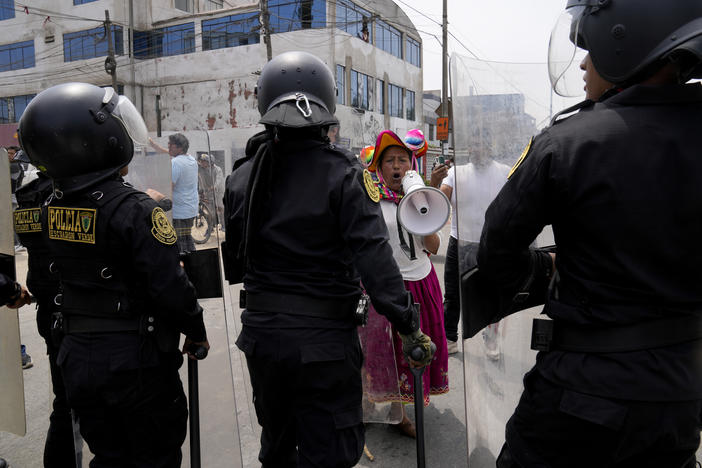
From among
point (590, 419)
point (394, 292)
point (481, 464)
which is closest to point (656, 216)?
point (590, 419)

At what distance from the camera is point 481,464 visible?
183cm

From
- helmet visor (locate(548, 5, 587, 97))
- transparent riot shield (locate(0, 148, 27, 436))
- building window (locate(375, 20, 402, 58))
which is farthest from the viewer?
building window (locate(375, 20, 402, 58))

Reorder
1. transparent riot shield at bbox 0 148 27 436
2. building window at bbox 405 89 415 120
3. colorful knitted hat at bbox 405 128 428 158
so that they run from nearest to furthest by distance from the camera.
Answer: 1. transparent riot shield at bbox 0 148 27 436
2. colorful knitted hat at bbox 405 128 428 158
3. building window at bbox 405 89 415 120

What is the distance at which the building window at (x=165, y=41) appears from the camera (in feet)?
80.8

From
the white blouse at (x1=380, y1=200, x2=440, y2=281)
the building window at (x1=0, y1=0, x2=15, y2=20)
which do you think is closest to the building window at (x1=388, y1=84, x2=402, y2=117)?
the building window at (x1=0, y1=0, x2=15, y2=20)

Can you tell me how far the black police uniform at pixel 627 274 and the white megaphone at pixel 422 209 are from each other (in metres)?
1.38

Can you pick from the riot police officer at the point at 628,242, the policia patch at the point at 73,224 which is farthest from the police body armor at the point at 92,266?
the riot police officer at the point at 628,242

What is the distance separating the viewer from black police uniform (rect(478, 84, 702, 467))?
1191 millimetres

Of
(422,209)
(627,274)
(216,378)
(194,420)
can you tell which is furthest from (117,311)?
(627,274)

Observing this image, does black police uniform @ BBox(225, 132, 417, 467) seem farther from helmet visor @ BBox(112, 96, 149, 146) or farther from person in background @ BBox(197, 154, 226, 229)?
person in background @ BBox(197, 154, 226, 229)

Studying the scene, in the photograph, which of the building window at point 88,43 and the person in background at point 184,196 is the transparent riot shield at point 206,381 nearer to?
the person in background at point 184,196

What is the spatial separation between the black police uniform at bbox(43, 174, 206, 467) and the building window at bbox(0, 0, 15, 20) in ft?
113

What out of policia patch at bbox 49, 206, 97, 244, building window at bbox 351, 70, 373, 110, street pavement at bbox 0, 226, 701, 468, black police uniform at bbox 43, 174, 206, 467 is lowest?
street pavement at bbox 0, 226, 701, 468

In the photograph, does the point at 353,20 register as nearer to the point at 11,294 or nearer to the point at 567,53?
the point at 11,294
